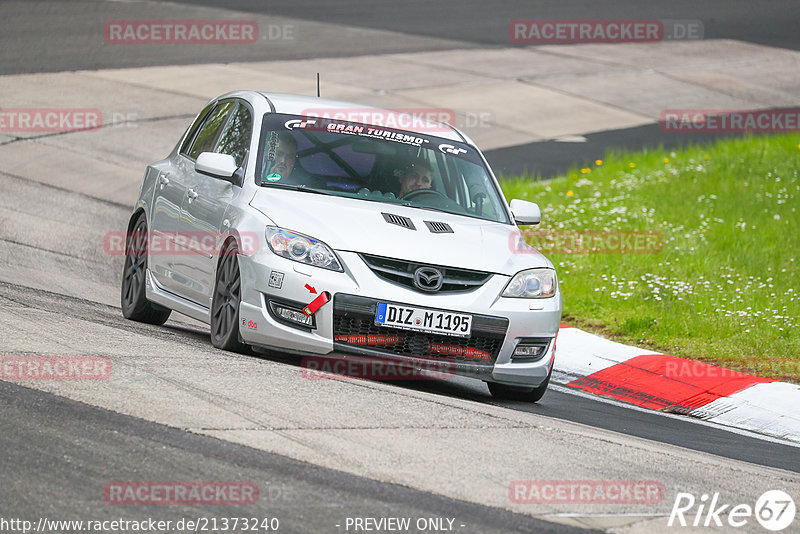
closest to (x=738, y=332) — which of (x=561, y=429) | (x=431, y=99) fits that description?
(x=561, y=429)

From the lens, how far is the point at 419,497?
5.20 meters

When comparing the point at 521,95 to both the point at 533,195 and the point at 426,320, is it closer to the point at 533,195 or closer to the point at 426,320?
the point at 533,195

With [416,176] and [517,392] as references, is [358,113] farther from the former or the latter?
[517,392]

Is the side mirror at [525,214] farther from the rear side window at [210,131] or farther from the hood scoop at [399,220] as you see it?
the rear side window at [210,131]

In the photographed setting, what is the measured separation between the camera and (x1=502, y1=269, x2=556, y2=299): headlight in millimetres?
7695

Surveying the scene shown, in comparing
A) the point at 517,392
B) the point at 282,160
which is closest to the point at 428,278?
the point at 517,392

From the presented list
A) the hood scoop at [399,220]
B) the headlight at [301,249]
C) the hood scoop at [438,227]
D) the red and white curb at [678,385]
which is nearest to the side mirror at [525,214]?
the hood scoop at [438,227]

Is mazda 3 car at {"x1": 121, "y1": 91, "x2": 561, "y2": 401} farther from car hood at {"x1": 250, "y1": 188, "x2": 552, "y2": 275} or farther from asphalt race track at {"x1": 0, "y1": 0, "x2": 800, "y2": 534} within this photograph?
asphalt race track at {"x1": 0, "y1": 0, "x2": 800, "y2": 534}

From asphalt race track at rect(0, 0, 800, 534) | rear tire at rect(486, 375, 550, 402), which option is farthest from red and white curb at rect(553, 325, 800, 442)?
rear tire at rect(486, 375, 550, 402)

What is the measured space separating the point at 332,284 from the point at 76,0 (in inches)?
878

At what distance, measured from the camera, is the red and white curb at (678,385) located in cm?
870

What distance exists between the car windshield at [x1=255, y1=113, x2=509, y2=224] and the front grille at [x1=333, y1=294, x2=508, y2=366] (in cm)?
113

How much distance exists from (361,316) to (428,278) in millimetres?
449

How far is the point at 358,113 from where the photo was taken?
9.00 meters
